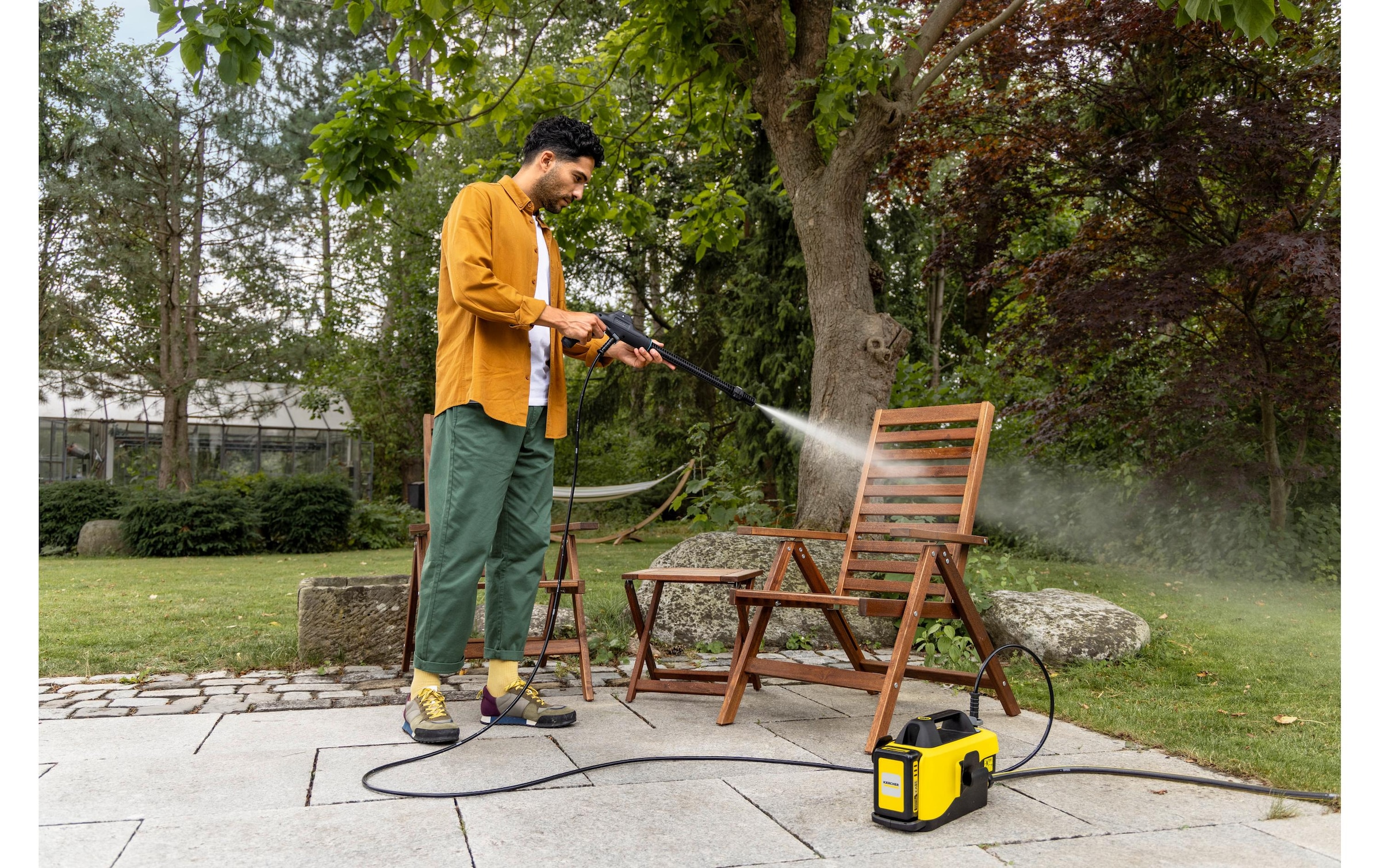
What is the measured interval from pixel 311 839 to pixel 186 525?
10.7 m

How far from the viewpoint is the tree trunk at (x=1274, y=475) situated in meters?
8.45

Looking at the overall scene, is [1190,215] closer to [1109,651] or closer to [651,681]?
[1109,651]

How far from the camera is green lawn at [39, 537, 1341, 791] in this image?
3.20 meters

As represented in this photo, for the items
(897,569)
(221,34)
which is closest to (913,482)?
(897,569)

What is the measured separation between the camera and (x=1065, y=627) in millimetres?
4391

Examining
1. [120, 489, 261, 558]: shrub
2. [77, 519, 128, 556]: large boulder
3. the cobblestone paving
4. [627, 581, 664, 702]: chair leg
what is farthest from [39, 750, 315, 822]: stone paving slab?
[77, 519, 128, 556]: large boulder

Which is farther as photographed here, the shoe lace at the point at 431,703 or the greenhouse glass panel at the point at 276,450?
the greenhouse glass panel at the point at 276,450

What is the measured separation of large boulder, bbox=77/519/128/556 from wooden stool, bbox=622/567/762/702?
10.0 m

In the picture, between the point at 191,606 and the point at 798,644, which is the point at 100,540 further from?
the point at 798,644

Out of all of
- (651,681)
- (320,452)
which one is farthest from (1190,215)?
(320,452)

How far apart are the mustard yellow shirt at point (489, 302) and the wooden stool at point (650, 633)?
73 cm

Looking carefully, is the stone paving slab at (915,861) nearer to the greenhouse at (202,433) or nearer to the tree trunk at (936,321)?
the tree trunk at (936,321)

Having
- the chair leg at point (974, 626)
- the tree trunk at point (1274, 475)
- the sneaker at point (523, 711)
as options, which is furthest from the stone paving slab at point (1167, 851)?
the tree trunk at point (1274, 475)

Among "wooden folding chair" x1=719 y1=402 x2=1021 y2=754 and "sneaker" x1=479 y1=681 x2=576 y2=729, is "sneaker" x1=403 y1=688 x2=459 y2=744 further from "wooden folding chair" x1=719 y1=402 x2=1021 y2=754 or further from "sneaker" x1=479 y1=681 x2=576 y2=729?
"wooden folding chair" x1=719 y1=402 x2=1021 y2=754
